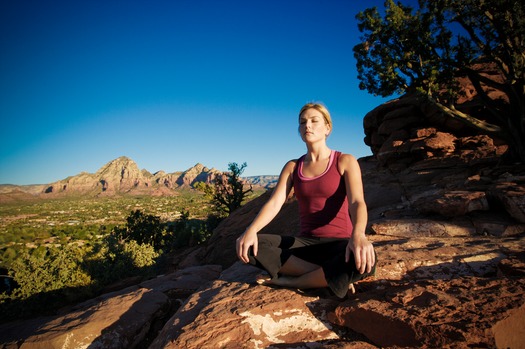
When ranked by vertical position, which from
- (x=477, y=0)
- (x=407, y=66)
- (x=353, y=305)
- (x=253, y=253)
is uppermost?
(x=477, y=0)

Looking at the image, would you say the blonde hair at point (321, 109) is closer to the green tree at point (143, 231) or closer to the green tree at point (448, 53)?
the green tree at point (448, 53)

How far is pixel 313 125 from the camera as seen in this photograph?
289 centimetres

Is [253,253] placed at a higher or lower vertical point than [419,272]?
Result: higher

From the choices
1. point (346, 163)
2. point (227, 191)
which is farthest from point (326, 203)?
point (227, 191)

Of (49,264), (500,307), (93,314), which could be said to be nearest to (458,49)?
(500,307)

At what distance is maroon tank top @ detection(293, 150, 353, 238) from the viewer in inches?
108

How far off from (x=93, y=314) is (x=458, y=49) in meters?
16.1

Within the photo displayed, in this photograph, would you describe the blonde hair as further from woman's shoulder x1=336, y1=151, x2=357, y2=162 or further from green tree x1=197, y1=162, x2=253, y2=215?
green tree x1=197, y1=162, x2=253, y2=215

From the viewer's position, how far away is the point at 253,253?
8.02ft

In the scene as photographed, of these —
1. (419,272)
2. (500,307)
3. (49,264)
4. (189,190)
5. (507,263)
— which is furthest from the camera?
(189,190)

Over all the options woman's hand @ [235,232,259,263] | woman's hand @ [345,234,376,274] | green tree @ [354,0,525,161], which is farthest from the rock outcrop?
woman's hand @ [345,234,376,274]

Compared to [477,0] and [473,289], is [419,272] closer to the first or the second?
[473,289]

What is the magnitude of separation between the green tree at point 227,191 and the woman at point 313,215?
83.2 feet

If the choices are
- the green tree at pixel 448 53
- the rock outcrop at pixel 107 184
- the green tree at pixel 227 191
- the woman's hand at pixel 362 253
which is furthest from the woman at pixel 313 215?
the rock outcrop at pixel 107 184
